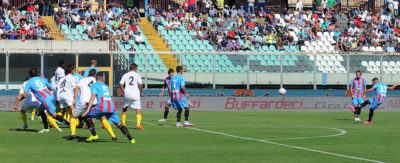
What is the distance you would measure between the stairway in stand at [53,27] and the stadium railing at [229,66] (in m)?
6.50

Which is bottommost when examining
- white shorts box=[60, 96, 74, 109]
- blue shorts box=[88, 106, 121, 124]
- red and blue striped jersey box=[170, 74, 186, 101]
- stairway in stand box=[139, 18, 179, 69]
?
blue shorts box=[88, 106, 121, 124]

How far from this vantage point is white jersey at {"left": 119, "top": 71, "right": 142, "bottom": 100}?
62.8ft

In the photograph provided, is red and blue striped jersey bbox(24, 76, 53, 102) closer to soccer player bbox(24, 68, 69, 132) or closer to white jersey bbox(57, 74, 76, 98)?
soccer player bbox(24, 68, 69, 132)

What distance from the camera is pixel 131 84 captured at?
19219 mm

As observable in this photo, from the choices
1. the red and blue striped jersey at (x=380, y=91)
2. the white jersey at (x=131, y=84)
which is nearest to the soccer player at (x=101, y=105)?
the white jersey at (x=131, y=84)

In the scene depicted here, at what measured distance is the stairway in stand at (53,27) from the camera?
123 feet

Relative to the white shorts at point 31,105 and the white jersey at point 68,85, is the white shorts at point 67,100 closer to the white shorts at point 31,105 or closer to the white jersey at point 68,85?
the white jersey at point 68,85

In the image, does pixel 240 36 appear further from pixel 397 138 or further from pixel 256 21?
pixel 397 138

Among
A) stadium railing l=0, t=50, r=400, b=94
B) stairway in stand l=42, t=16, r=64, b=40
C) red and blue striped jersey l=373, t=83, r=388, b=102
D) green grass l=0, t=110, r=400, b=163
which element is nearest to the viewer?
green grass l=0, t=110, r=400, b=163

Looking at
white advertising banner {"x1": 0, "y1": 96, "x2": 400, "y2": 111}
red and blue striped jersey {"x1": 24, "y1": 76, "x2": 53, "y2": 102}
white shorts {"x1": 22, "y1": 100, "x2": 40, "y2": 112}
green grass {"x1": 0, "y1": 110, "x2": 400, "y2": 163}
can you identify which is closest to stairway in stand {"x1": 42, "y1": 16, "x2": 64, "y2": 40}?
white advertising banner {"x1": 0, "y1": 96, "x2": 400, "y2": 111}

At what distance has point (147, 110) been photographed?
32719 mm

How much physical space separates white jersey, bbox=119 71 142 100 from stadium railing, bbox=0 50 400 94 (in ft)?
39.9

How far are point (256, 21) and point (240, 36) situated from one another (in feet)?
A: 9.66

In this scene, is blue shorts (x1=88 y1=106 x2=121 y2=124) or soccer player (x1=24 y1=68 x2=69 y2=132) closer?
blue shorts (x1=88 y1=106 x2=121 y2=124)
